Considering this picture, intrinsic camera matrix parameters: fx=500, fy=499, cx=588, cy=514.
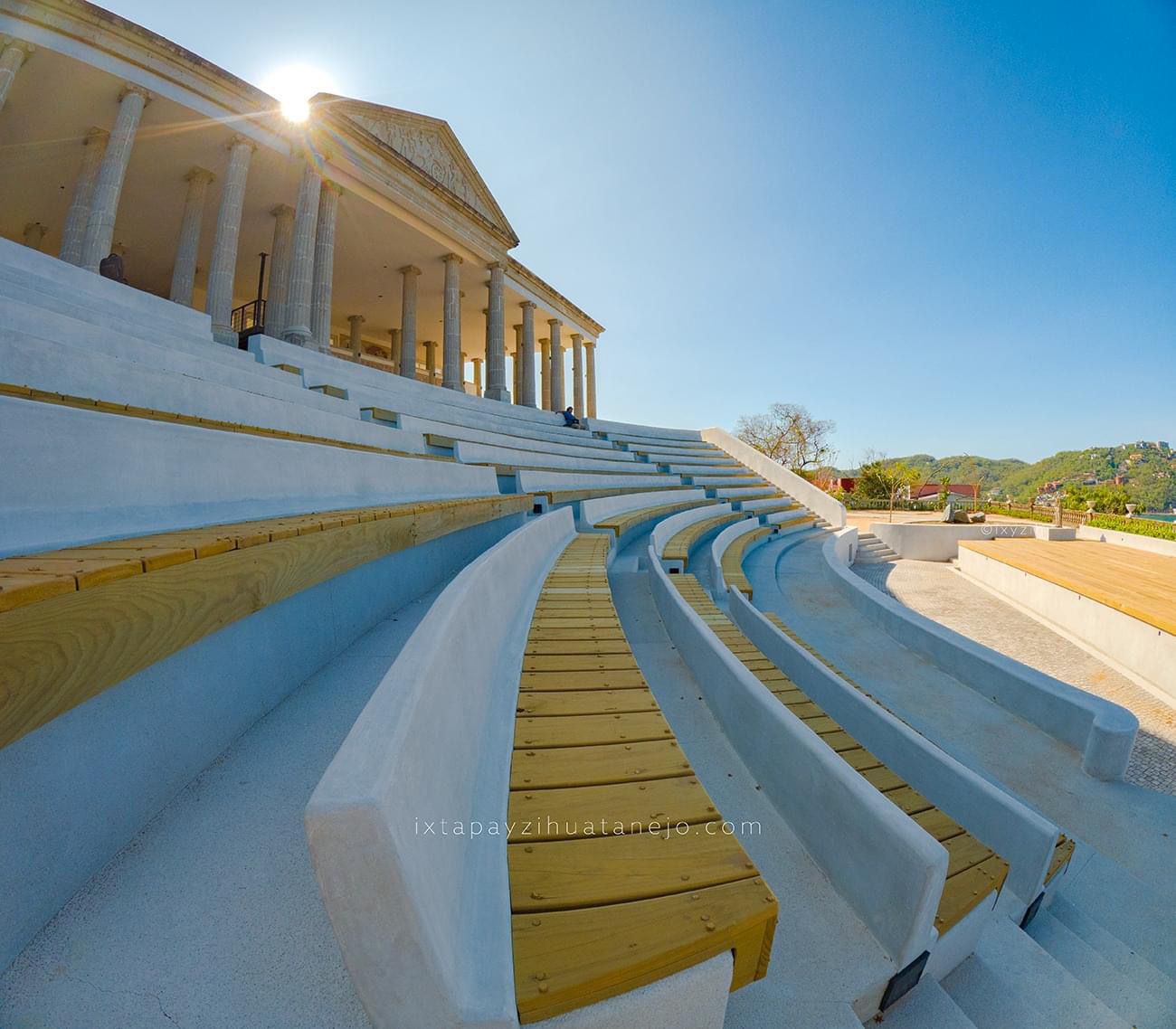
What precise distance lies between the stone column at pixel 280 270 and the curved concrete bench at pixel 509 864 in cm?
1693

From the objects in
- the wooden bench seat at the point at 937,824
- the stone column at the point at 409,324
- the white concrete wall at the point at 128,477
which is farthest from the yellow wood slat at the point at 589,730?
the stone column at the point at 409,324

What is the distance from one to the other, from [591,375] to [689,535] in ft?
80.4

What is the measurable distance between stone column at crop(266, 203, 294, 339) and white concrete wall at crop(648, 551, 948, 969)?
56.0 ft

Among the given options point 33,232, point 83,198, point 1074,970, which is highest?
point 33,232

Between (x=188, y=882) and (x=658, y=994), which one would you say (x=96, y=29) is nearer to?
(x=188, y=882)

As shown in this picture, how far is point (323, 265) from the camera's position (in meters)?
15.1

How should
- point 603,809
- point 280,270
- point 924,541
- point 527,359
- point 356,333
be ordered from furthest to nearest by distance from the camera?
point 356,333 → point 527,359 → point 924,541 → point 280,270 → point 603,809

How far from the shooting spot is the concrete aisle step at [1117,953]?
2.59 meters

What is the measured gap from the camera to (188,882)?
5.21 feet

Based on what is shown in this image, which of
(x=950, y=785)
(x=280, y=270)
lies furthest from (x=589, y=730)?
(x=280, y=270)

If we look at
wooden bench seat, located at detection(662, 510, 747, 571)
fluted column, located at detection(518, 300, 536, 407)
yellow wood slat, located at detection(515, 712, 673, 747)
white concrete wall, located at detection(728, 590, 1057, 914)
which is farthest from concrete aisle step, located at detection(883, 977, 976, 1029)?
fluted column, located at detection(518, 300, 536, 407)

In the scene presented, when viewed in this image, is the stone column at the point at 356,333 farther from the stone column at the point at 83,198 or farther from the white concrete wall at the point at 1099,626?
the white concrete wall at the point at 1099,626

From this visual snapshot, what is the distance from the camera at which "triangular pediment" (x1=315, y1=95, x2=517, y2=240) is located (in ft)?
54.0

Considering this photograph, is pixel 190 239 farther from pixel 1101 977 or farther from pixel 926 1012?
pixel 1101 977
